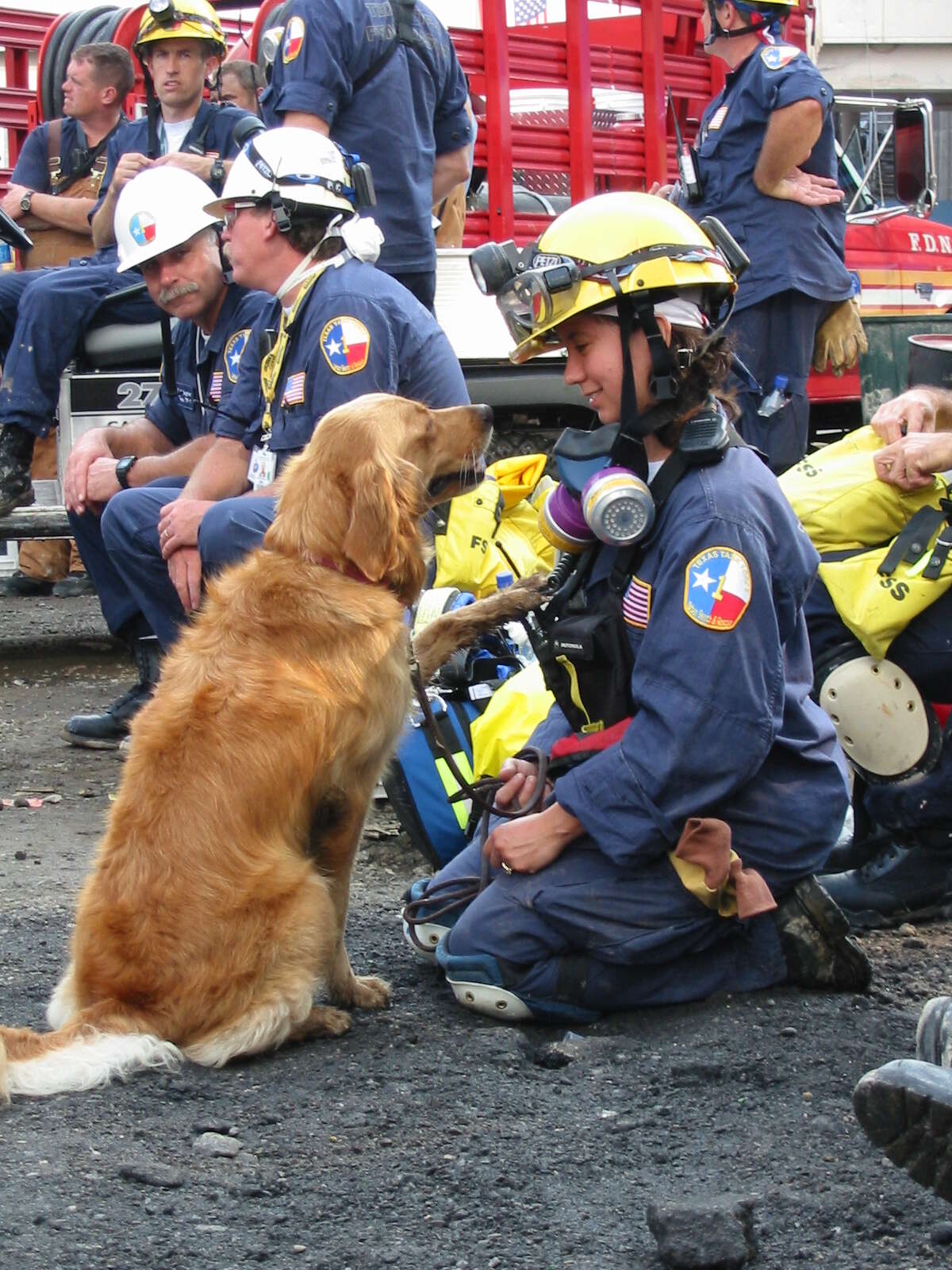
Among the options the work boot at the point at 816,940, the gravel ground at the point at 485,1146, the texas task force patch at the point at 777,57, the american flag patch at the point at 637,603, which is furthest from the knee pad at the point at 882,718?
the texas task force patch at the point at 777,57

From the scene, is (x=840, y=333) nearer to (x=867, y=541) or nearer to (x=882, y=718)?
(x=867, y=541)

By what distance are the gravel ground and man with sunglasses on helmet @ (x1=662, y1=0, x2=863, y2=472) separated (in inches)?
133

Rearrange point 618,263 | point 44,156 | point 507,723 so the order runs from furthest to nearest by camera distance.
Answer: point 44,156 < point 507,723 < point 618,263

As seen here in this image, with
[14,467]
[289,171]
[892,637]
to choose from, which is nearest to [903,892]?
[892,637]

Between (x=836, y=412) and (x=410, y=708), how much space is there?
6496mm

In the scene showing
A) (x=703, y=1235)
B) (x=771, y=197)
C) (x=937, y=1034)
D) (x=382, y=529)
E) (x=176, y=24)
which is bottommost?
(x=703, y=1235)

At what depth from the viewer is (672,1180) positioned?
2.69 m

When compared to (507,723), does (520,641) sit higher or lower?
higher

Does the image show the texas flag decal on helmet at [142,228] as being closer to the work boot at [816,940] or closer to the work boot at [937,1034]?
the work boot at [816,940]

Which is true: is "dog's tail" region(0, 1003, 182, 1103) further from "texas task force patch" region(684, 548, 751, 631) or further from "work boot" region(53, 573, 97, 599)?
"work boot" region(53, 573, 97, 599)

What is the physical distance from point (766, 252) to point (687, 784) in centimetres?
412

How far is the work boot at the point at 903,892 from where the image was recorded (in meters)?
4.30

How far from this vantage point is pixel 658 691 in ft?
10.9

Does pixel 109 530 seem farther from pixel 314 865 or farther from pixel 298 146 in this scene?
pixel 314 865
